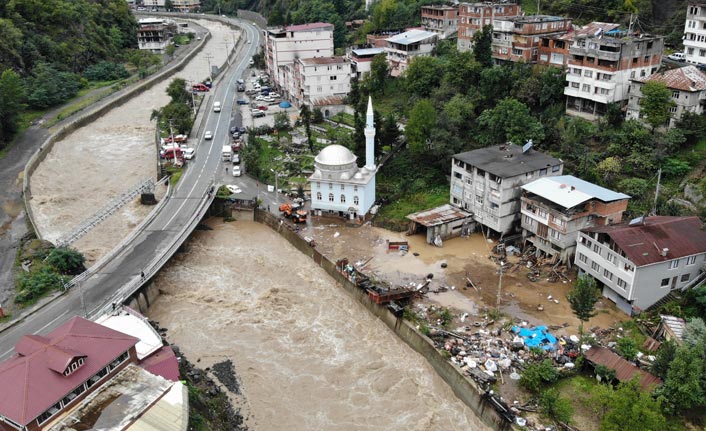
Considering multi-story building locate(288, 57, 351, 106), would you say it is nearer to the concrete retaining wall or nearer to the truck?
the truck

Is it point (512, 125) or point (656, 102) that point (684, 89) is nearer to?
point (656, 102)

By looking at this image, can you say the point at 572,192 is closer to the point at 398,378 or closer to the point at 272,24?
the point at 398,378

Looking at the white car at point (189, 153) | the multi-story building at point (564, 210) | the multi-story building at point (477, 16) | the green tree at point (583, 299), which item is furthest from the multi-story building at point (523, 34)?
the green tree at point (583, 299)

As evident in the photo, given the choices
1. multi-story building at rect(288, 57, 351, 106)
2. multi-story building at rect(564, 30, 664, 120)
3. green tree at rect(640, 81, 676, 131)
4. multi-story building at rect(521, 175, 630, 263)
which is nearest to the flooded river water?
multi-story building at rect(521, 175, 630, 263)

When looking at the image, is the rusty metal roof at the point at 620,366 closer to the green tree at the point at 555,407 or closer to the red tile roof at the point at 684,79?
the green tree at the point at 555,407

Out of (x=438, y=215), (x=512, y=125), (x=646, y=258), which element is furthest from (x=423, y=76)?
(x=646, y=258)

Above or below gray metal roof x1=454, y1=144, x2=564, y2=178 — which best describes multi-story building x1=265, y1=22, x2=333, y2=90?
above
